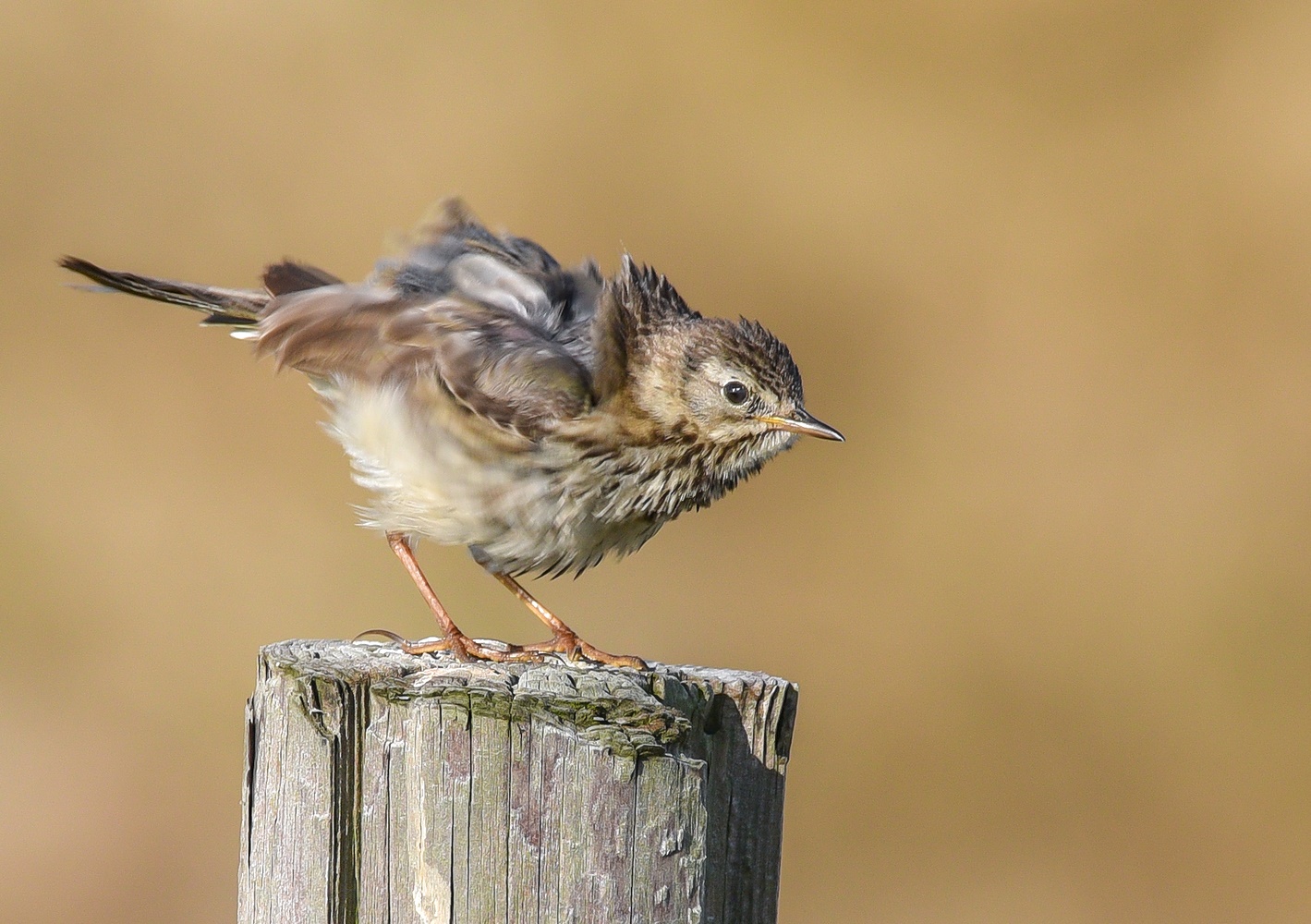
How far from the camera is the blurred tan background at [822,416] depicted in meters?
9.82

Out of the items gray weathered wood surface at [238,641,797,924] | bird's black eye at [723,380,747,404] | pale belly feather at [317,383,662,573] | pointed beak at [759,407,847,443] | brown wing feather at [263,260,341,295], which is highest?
brown wing feather at [263,260,341,295]

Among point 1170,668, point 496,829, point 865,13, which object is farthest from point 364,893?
point 865,13

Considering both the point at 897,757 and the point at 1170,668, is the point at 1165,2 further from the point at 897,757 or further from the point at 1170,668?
the point at 897,757

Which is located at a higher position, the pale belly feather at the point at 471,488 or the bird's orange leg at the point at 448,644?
the pale belly feather at the point at 471,488

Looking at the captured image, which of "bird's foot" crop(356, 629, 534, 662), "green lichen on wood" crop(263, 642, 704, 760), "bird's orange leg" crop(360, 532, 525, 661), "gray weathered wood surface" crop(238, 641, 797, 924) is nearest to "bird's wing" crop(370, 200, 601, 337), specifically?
"bird's orange leg" crop(360, 532, 525, 661)

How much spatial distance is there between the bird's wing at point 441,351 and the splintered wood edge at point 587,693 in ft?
3.71

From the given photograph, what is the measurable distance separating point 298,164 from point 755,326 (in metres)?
6.16

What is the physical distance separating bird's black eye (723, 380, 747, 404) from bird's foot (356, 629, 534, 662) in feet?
3.87

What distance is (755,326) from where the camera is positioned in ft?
18.9

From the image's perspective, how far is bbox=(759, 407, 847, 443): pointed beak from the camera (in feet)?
18.5

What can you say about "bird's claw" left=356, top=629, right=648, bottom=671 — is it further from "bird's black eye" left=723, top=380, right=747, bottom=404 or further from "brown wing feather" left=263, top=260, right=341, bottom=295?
"brown wing feather" left=263, top=260, right=341, bottom=295

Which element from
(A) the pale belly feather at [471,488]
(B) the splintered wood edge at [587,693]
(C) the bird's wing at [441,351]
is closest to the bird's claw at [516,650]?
(B) the splintered wood edge at [587,693]

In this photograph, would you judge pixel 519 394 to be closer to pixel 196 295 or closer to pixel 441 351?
pixel 441 351

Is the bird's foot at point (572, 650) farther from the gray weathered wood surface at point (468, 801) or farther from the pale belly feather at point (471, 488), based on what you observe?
the gray weathered wood surface at point (468, 801)
